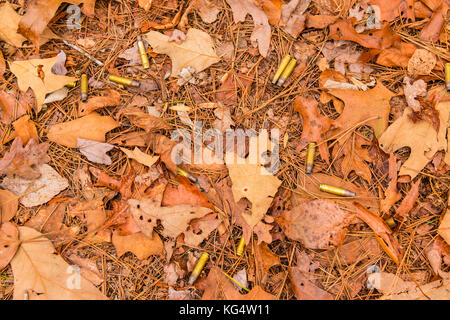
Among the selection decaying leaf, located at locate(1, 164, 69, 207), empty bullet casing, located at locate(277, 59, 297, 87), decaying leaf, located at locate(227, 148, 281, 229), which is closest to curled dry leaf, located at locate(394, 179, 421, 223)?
decaying leaf, located at locate(227, 148, 281, 229)

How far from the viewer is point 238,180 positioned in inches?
102

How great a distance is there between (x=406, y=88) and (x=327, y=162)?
933 mm

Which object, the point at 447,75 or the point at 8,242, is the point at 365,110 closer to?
the point at 447,75

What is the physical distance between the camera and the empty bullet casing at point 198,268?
257cm

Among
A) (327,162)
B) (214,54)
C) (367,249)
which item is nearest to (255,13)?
(214,54)

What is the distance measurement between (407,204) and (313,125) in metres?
0.98

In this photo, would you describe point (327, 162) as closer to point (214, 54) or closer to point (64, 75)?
point (214, 54)

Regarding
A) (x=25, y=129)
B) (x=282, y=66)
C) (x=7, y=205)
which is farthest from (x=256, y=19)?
(x=7, y=205)

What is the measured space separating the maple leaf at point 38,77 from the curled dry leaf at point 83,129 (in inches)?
11.2

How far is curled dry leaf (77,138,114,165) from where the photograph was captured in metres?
2.70

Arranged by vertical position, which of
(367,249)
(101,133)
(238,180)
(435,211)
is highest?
(101,133)

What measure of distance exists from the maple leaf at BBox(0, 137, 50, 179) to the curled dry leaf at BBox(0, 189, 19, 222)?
17 cm

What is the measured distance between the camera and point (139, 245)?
8.49ft

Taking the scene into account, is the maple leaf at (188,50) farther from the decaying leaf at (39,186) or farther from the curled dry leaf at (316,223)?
the curled dry leaf at (316,223)
